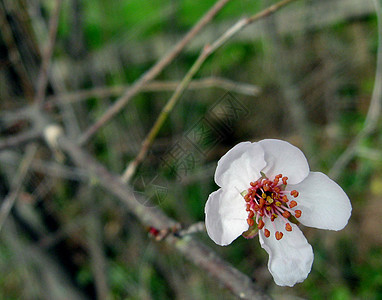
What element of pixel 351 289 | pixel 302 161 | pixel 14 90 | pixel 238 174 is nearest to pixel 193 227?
pixel 238 174

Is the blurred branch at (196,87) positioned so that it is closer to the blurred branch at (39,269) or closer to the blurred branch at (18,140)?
the blurred branch at (18,140)

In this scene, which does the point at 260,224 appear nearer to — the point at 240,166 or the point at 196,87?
the point at 240,166

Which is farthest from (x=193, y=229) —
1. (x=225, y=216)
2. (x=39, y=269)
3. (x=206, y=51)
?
(x=39, y=269)

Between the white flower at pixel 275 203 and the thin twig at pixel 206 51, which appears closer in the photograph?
the white flower at pixel 275 203

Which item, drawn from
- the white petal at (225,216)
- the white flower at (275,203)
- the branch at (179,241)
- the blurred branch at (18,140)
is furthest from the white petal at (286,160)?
the blurred branch at (18,140)

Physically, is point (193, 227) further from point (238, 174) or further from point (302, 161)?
point (302, 161)

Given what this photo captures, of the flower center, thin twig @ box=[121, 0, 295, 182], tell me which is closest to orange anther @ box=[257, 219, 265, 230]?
the flower center

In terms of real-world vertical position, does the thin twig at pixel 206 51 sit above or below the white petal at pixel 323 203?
above
